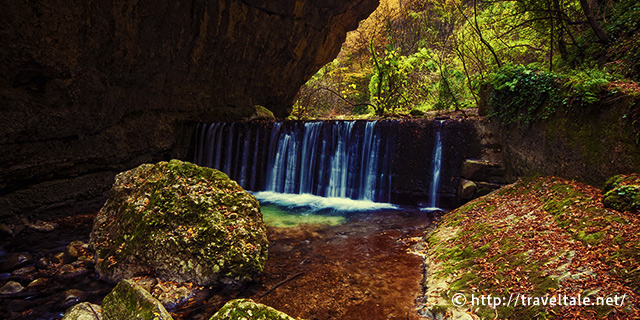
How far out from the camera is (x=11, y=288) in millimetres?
3871

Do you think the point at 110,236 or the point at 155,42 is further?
the point at 155,42

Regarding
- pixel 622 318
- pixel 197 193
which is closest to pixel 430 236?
pixel 622 318

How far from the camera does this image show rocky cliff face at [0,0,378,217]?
6188mm

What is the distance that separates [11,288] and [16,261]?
1.10 metres

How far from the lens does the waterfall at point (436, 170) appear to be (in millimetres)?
8328

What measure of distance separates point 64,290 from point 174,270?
Answer: 161cm

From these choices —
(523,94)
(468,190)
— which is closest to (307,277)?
(468,190)

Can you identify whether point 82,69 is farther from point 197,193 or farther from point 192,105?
point 197,193

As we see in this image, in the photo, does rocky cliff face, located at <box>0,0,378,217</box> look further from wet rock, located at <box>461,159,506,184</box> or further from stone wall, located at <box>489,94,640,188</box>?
stone wall, located at <box>489,94,640,188</box>

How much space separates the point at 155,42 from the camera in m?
8.82

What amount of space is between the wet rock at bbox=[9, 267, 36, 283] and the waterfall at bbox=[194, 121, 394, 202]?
6.96 metres

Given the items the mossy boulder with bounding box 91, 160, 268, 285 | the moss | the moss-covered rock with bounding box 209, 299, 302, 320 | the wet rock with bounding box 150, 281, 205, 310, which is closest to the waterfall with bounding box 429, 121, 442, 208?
the moss

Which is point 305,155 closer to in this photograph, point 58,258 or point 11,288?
point 58,258


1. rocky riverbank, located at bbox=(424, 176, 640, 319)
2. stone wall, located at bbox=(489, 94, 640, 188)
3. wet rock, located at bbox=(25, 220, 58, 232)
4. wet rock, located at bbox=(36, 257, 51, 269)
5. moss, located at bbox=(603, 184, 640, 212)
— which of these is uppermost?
stone wall, located at bbox=(489, 94, 640, 188)
